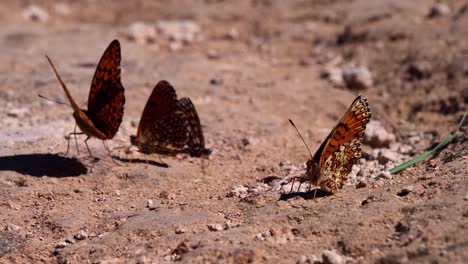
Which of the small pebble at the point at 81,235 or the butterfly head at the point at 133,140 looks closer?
the small pebble at the point at 81,235

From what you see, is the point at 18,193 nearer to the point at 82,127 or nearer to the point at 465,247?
the point at 82,127

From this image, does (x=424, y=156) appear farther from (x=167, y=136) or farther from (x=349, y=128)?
(x=167, y=136)

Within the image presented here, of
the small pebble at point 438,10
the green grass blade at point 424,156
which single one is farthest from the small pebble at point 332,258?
the small pebble at point 438,10

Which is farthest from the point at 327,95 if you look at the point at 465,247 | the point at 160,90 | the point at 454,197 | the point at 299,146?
the point at 465,247

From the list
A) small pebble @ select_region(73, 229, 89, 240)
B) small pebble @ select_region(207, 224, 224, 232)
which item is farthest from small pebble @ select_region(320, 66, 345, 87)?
small pebble @ select_region(73, 229, 89, 240)

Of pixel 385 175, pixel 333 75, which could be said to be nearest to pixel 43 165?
pixel 385 175

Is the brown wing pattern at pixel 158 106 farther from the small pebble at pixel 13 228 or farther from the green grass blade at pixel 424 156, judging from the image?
the green grass blade at pixel 424 156
